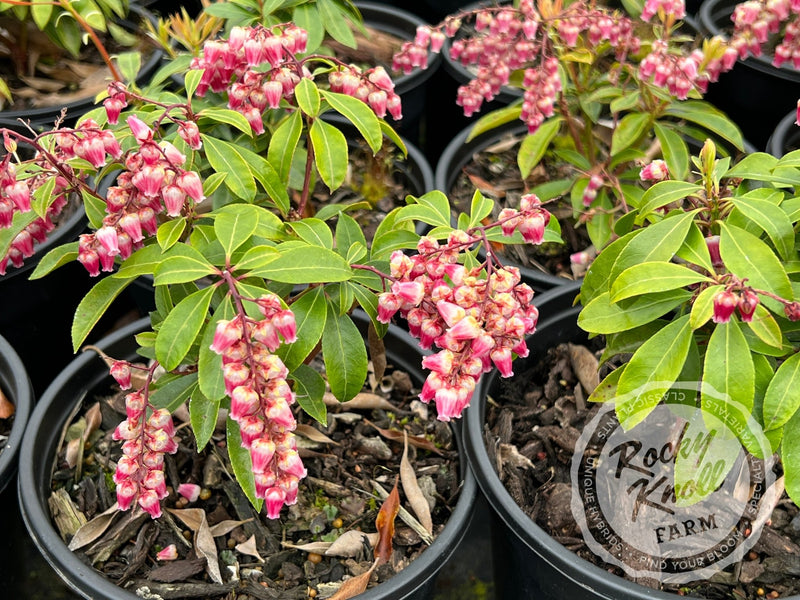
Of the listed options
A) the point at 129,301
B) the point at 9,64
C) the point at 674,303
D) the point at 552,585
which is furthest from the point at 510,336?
the point at 9,64

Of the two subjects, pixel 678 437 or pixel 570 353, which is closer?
pixel 678 437

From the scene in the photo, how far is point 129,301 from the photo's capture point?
2.68 m

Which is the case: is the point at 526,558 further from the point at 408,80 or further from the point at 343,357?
the point at 408,80

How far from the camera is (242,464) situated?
4.43 feet

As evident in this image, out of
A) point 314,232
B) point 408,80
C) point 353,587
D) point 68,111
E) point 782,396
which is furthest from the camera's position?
point 408,80

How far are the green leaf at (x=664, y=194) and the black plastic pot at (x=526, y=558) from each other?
1.88ft

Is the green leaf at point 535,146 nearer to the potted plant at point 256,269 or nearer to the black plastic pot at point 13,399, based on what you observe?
the potted plant at point 256,269

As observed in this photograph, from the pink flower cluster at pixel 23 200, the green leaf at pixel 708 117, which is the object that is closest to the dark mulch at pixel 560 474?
the green leaf at pixel 708 117

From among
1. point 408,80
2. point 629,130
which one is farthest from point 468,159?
point 629,130

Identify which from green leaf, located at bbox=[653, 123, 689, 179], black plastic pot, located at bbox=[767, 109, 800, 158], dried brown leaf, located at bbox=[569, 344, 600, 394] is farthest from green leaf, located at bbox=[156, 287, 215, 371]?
black plastic pot, located at bbox=[767, 109, 800, 158]

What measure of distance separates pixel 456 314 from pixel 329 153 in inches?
21.8

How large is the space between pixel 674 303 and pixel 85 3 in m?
1.99

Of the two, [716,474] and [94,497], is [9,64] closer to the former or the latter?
[94,497]

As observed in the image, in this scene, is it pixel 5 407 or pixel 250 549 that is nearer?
pixel 250 549
